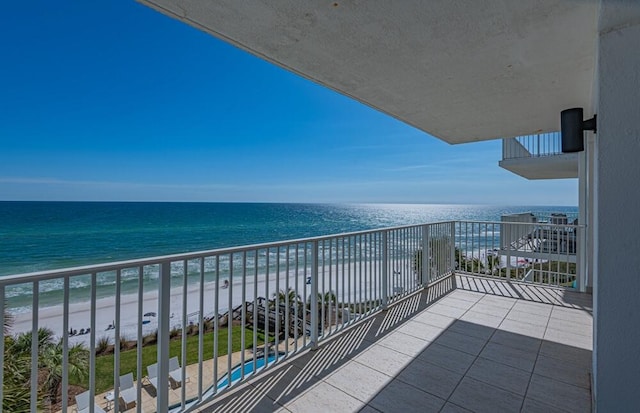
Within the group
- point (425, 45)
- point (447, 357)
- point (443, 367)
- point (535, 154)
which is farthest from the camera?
point (535, 154)

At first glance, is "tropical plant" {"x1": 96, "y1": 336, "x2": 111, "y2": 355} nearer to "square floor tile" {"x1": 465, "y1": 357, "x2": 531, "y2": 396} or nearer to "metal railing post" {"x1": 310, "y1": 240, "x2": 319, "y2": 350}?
"metal railing post" {"x1": 310, "y1": 240, "x2": 319, "y2": 350}

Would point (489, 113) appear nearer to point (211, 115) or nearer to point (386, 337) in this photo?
point (386, 337)

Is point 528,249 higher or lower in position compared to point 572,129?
lower

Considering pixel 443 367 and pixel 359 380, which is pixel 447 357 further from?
pixel 359 380

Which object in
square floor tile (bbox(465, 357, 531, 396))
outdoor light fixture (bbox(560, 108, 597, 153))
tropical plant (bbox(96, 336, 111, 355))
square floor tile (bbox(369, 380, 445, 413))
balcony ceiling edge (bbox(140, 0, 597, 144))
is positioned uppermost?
balcony ceiling edge (bbox(140, 0, 597, 144))

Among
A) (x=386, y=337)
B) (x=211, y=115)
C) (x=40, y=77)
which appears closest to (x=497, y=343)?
(x=386, y=337)

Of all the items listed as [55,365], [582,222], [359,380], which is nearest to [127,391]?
[55,365]

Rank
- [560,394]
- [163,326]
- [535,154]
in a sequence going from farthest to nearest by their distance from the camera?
[535,154] → [560,394] → [163,326]

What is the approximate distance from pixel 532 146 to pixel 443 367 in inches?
302

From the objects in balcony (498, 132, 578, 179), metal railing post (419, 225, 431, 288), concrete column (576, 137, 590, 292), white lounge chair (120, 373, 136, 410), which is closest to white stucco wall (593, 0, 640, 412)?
metal railing post (419, 225, 431, 288)

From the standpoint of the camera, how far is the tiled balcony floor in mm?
1848

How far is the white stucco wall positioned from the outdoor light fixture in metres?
0.56

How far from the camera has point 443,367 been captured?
7.38 ft

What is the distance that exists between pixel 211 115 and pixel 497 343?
2489 centimetres
